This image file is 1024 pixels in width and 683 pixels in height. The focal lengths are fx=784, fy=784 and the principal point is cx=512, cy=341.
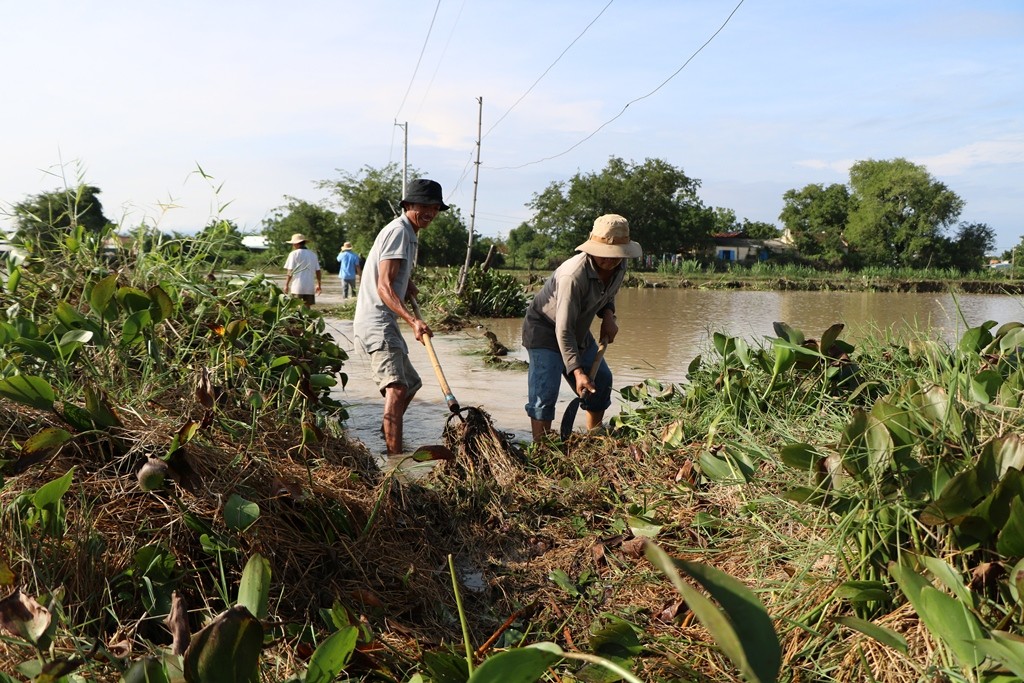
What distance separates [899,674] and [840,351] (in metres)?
2.11

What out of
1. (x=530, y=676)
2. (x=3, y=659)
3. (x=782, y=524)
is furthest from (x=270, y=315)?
(x=530, y=676)

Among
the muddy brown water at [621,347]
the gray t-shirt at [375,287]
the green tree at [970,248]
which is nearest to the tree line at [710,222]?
the green tree at [970,248]

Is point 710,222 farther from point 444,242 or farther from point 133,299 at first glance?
point 133,299

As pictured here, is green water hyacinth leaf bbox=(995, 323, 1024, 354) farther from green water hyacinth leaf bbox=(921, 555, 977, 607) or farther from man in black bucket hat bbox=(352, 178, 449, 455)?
man in black bucket hat bbox=(352, 178, 449, 455)

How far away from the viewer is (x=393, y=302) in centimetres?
502

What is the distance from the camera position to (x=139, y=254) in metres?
3.94

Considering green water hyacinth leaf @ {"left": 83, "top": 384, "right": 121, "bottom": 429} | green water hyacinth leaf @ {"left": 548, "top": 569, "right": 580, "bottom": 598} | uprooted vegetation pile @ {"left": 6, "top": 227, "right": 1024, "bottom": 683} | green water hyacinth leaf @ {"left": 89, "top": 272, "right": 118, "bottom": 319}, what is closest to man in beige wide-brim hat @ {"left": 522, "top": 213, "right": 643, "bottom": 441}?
uprooted vegetation pile @ {"left": 6, "top": 227, "right": 1024, "bottom": 683}

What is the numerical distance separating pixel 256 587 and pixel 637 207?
60.4 meters

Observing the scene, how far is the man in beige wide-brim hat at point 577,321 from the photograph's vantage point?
4.70 metres

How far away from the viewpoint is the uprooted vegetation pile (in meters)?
2.01

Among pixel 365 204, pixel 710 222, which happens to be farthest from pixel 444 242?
pixel 710 222

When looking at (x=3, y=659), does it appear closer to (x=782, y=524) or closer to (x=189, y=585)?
(x=189, y=585)

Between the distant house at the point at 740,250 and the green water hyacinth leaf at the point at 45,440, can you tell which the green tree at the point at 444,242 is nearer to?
the distant house at the point at 740,250

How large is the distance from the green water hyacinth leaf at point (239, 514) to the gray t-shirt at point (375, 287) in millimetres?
2700
